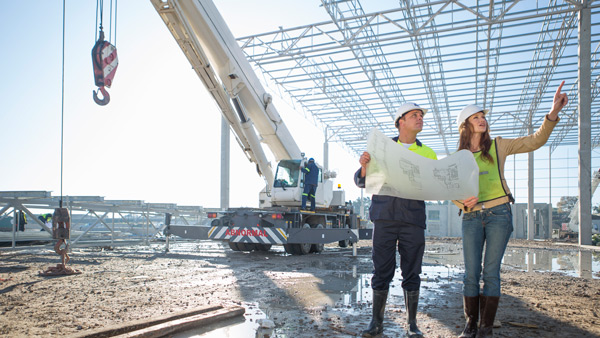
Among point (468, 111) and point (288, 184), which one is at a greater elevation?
point (468, 111)

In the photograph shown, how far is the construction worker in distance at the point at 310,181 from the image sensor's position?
11203 mm

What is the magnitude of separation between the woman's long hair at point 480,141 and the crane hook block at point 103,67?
5646 millimetres

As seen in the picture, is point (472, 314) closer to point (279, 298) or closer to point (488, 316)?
point (488, 316)

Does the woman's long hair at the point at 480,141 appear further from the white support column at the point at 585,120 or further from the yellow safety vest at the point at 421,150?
the white support column at the point at 585,120

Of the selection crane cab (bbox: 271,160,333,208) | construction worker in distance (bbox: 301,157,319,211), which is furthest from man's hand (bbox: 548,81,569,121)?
crane cab (bbox: 271,160,333,208)

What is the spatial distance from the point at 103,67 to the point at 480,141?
5.98 metres

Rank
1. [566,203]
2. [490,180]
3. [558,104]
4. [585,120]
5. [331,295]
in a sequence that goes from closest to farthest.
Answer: [558,104] < [490,180] < [331,295] < [585,120] < [566,203]

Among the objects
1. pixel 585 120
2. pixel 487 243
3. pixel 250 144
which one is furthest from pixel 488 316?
pixel 585 120

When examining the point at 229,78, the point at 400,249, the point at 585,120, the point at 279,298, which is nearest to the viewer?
the point at 400,249

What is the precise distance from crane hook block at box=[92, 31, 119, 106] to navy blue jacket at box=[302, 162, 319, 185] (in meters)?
5.22

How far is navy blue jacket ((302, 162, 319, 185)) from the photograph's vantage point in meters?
11.2

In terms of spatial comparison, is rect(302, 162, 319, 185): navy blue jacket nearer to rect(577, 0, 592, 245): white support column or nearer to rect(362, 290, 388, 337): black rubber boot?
rect(362, 290, 388, 337): black rubber boot

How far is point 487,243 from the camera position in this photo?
11.0ft

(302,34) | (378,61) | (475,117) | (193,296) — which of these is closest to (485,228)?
(475,117)
